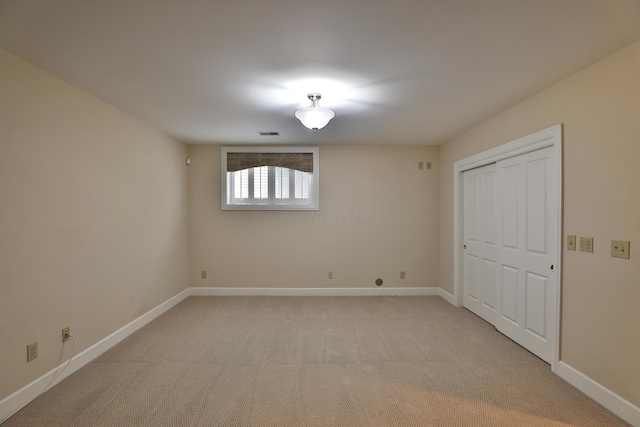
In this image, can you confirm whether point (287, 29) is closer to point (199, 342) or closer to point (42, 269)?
point (42, 269)

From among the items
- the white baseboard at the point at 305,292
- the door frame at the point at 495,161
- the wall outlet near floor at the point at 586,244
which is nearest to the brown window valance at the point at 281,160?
the white baseboard at the point at 305,292

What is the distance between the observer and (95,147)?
2824mm

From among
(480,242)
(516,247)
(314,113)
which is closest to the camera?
(314,113)

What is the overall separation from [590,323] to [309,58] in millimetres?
2791

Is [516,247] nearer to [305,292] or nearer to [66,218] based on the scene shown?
[305,292]

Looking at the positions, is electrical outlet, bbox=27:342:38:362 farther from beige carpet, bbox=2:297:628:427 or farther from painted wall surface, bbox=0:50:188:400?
beige carpet, bbox=2:297:628:427

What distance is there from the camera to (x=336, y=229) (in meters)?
4.87

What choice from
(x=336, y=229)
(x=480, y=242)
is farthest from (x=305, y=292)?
(x=480, y=242)

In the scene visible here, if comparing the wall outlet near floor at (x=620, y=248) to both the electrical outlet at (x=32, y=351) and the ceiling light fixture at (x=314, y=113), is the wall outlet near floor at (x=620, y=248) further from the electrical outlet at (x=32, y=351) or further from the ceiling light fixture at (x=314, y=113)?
the electrical outlet at (x=32, y=351)

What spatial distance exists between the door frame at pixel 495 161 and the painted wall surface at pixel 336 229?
0.60 m

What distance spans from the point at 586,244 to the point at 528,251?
698 millimetres

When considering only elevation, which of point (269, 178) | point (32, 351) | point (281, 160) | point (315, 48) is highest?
point (315, 48)

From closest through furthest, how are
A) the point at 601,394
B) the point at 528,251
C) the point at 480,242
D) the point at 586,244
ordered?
the point at 601,394, the point at 586,244, the point at 528,251, the point at 480,242

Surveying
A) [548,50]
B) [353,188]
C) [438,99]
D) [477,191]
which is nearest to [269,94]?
[438,99]
